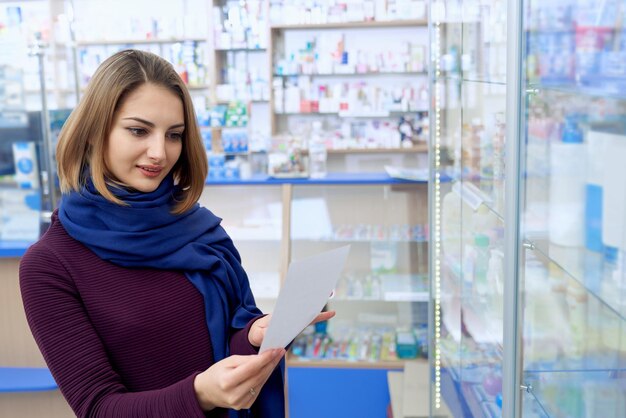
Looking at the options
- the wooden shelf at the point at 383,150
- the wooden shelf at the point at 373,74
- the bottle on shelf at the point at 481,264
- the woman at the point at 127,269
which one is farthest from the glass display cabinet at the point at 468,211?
the wooden shelf at the point at 373,74

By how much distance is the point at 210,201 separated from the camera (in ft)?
13.0

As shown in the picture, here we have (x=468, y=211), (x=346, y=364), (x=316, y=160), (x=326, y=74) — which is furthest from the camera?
(x=326, y=74)

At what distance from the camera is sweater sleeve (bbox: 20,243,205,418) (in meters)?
1.33

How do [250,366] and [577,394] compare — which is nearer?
[250,366]

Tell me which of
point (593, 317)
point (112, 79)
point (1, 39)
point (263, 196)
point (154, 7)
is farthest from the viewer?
point (154, 7)

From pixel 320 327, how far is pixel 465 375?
54.0 inches

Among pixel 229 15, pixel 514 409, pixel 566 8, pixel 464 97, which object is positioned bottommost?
pixel 514 409

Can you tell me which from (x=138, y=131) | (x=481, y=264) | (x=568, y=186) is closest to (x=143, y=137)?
(x=138, y=131)

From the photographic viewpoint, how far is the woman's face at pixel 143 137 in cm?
147

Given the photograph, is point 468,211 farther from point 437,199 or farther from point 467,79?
point 467,79

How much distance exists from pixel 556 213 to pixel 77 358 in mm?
1124

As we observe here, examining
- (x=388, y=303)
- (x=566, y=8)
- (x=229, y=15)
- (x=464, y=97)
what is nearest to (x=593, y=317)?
(x=566, y=8)

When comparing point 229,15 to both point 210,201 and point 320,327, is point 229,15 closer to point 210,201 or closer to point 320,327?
point 210,201

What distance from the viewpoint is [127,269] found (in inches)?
59.8
